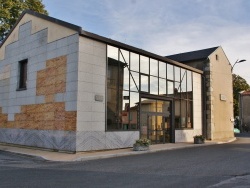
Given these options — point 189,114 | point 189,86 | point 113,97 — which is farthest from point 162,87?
point 113,97


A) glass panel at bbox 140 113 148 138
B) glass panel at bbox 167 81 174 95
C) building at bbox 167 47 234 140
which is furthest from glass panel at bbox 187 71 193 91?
glass panel at bbox 140 113 148 138

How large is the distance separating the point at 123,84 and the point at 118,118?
2.11 meters

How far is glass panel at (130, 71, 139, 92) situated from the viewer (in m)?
18.8

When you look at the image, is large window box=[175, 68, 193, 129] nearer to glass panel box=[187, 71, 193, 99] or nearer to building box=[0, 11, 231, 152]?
glass panel box=[187, 71, 193, 99]

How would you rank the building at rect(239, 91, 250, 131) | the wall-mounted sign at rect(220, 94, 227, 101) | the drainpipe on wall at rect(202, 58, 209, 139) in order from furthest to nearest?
the building at rect(239, 91, 250, 131) → the wall-mounted sign at rect(220, 94, 227, 101) → the drainpipe on wall at rect(202, 58, 209, 139)

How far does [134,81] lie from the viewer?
19.0 m

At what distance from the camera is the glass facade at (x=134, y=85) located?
56.9ft

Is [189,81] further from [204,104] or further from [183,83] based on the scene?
[204,104]

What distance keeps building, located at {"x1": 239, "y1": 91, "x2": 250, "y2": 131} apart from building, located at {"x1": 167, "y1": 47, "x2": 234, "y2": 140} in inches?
897

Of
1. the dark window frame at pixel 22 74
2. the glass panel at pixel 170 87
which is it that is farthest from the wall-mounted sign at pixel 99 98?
the glass panel at pixel 170 87

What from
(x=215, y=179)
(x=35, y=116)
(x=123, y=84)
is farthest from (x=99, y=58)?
(x=215, y=179)

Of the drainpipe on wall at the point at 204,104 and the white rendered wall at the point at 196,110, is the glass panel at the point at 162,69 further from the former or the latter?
the drainpipe on wall at the point at 204,104

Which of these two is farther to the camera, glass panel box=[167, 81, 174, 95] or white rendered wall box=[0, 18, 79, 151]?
glass panel box=[167, 81, 174, 95]

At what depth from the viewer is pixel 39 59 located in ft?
60.2
